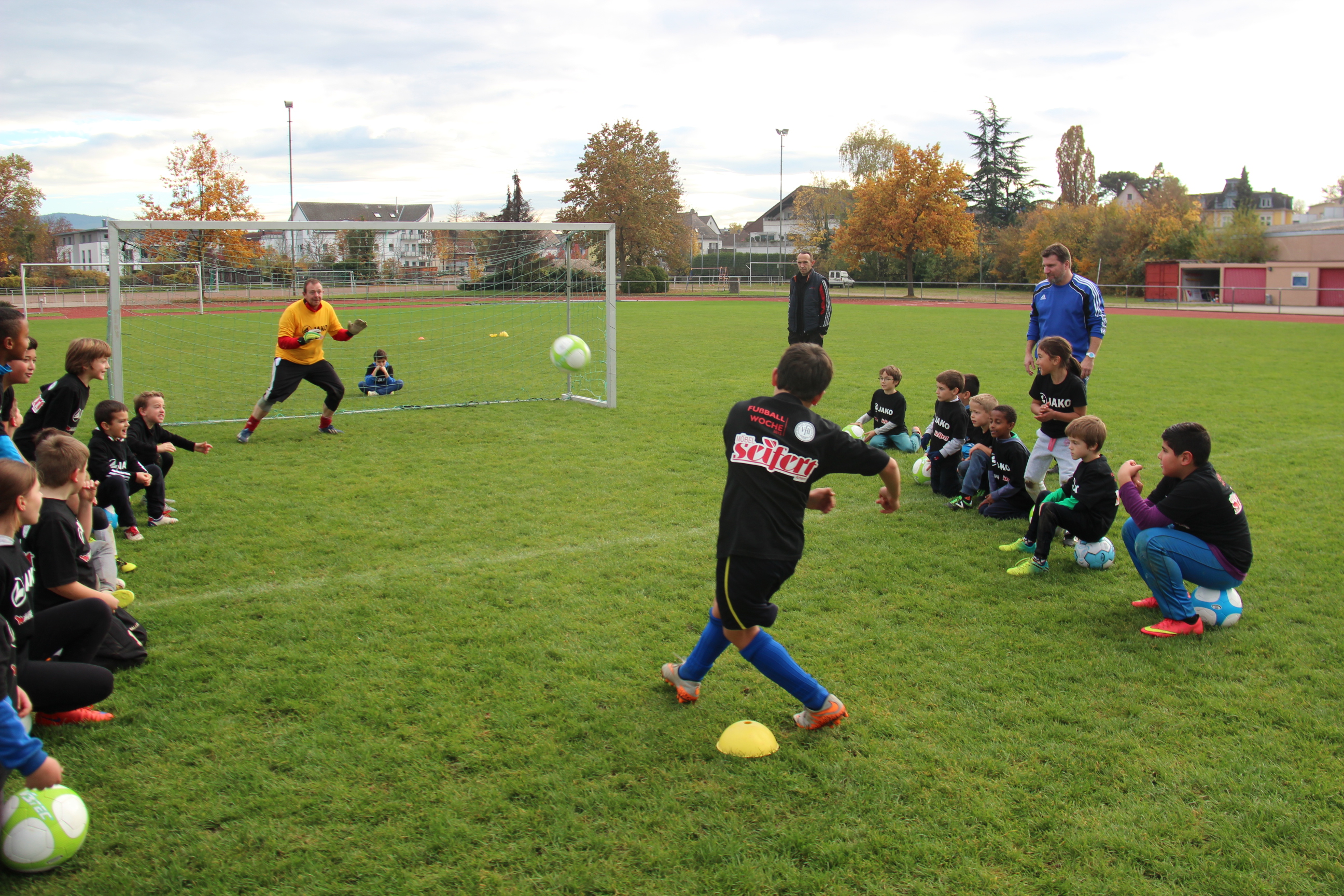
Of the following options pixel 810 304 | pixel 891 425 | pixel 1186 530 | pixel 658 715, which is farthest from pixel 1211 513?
pixel 810 304

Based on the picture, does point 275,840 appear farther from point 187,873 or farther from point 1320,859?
point 1320,859

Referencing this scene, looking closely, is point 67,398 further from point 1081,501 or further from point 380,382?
point 380,382

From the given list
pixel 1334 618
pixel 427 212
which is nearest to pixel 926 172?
pixel 427 212

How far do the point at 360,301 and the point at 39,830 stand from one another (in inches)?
692

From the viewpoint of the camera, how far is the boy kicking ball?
3.47 meters

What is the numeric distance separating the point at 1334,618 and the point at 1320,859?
2.66 metres

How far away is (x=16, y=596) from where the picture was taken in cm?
334

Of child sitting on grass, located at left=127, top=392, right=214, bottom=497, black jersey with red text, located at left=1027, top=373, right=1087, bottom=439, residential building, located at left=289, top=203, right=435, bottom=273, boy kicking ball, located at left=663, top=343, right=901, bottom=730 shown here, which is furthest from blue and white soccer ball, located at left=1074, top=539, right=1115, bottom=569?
residential building, located at left=289, top=203, right=435, bottom=273

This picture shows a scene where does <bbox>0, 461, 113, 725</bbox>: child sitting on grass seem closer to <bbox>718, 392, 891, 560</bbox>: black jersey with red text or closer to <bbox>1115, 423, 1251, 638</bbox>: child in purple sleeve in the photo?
<bbox>718, 392, 891, 560</bbox>: black jersey with red text

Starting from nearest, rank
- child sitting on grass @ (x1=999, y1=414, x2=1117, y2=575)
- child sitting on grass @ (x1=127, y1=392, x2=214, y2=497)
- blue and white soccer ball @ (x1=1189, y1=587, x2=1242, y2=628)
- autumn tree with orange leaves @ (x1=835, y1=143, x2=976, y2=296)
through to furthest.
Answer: blue and white soccer ball @ (x1=1189, y1=587, x2=1242, y2=628) → child sitting on grass @ (x1=999, y1=414, x2=1117, y2=575) → child sitting on grass @ (x1=127, y1=392, x2=214, y2=497) → autumn tree with orange leaves @ (x1=835, y1=143, x2=976, y2=296)

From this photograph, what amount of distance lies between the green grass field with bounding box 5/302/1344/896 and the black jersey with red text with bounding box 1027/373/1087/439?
86 centimetres

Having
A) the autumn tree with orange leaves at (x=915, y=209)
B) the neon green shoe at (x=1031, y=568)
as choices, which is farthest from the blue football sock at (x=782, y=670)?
the autumn tree with orange leaves at (x=915, y=209)

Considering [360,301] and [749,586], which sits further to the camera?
[360,301]

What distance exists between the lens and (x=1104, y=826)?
10.4 feet
